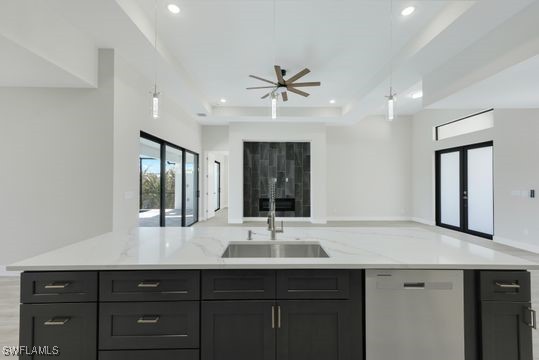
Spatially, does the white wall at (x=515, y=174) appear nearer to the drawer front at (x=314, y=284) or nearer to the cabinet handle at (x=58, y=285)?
the drawer front at (x=314, y=284)

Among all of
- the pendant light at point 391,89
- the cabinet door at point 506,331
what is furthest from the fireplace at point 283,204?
the cabinet door at point 506,331

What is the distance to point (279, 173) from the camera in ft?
25.3

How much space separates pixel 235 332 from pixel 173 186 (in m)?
4.83

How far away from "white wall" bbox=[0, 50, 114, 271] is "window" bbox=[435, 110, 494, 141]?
7.12 metres

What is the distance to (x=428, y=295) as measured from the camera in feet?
4.37

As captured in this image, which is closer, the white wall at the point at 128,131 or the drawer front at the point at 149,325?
the drawer front at the point at 149,325

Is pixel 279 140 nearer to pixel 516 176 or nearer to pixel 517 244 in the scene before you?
pixel 516 176

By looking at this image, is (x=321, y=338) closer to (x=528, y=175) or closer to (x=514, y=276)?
(x=514, y=276)

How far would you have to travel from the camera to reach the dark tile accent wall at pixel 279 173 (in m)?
7.70

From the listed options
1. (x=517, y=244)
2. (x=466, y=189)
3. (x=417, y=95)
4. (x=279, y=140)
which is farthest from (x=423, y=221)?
(x=279, y=140)

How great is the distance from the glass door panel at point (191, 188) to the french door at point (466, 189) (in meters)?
6.94

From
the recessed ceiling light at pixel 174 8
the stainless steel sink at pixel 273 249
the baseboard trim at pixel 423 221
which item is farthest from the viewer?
the baseboard trim at pixel 423 221

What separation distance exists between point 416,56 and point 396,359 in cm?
363

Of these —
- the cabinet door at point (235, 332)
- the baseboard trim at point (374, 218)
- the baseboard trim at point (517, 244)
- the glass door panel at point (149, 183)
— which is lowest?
the baseboard trim at point (517, 244)
